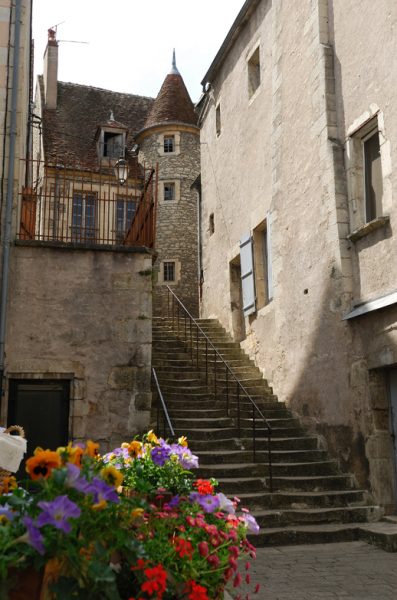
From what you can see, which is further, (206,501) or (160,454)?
(160,454)

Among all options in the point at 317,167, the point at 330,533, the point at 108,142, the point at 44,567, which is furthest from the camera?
the point at 108,142

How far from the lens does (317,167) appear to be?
893 cm

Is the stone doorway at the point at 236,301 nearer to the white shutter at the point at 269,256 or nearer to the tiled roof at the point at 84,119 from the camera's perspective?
the white shutter at the point at 269,256

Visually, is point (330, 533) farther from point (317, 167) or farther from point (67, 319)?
point (317, 167)

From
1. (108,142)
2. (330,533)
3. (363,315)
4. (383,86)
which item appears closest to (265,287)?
(363,315)

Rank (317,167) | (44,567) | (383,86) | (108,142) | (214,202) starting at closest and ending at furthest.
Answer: (44,567) < (383,86) < (317,167) < (214,202) < (108,142)

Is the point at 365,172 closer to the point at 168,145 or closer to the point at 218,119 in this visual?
the point at 218,119

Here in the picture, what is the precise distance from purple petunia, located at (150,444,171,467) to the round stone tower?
1914 centimetres

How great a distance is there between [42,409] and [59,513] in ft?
19.4

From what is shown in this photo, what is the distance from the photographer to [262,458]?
8.17 m

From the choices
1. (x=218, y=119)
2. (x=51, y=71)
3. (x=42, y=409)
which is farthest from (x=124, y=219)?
(x=51, y=71)

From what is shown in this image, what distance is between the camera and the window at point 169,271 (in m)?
22.8

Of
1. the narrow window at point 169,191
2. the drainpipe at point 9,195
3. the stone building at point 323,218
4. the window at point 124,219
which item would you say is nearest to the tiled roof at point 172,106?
the narrow window at point 169,191

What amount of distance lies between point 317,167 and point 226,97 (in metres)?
5.69
